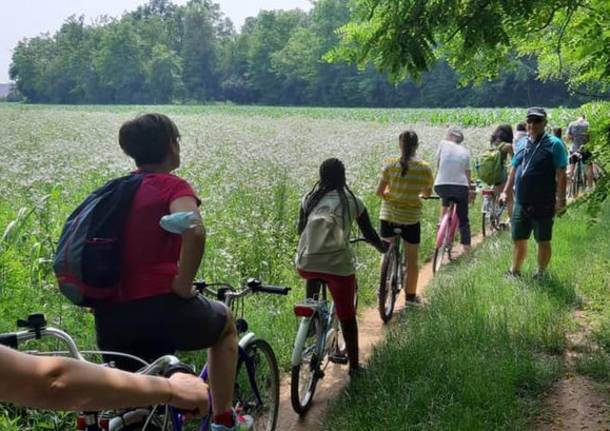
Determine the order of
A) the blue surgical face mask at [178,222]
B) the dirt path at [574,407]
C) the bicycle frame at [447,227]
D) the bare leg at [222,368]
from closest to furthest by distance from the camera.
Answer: the blue surgical face mask at [178,222] → the bare leg at [222,368] → the dirt path at [574,407] → the bicycle frame at [447,227]

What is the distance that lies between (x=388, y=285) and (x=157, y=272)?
163 inches

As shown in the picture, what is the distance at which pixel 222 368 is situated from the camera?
3014 millimetres

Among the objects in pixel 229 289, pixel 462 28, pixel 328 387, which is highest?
pixel 462 28

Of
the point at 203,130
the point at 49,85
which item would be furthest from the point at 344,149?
the point at 49,85

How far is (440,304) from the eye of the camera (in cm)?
627

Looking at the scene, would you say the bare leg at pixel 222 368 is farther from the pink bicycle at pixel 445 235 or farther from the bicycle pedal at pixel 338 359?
the pink bicycle at pixel 445 235

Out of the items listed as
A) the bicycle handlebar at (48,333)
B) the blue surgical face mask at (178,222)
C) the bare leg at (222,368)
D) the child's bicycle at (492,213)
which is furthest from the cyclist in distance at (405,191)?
the bicycle handlebar at (48,333)

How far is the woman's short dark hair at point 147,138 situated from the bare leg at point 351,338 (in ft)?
8.04

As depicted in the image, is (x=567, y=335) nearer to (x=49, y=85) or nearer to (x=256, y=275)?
(x=256, y=275)

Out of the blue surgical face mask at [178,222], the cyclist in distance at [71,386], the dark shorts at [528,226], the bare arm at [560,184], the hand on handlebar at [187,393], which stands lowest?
the dark shorts at [528,226]

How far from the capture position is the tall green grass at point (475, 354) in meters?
4.11

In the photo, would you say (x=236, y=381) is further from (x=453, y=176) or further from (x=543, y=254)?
(x=453, y=176)

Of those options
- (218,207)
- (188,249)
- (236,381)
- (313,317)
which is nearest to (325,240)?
(313,317)

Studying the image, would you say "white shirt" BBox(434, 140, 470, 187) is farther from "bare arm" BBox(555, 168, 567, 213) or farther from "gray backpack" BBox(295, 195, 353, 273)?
"gray backpack" BBox(295, 195, 353, 273)
